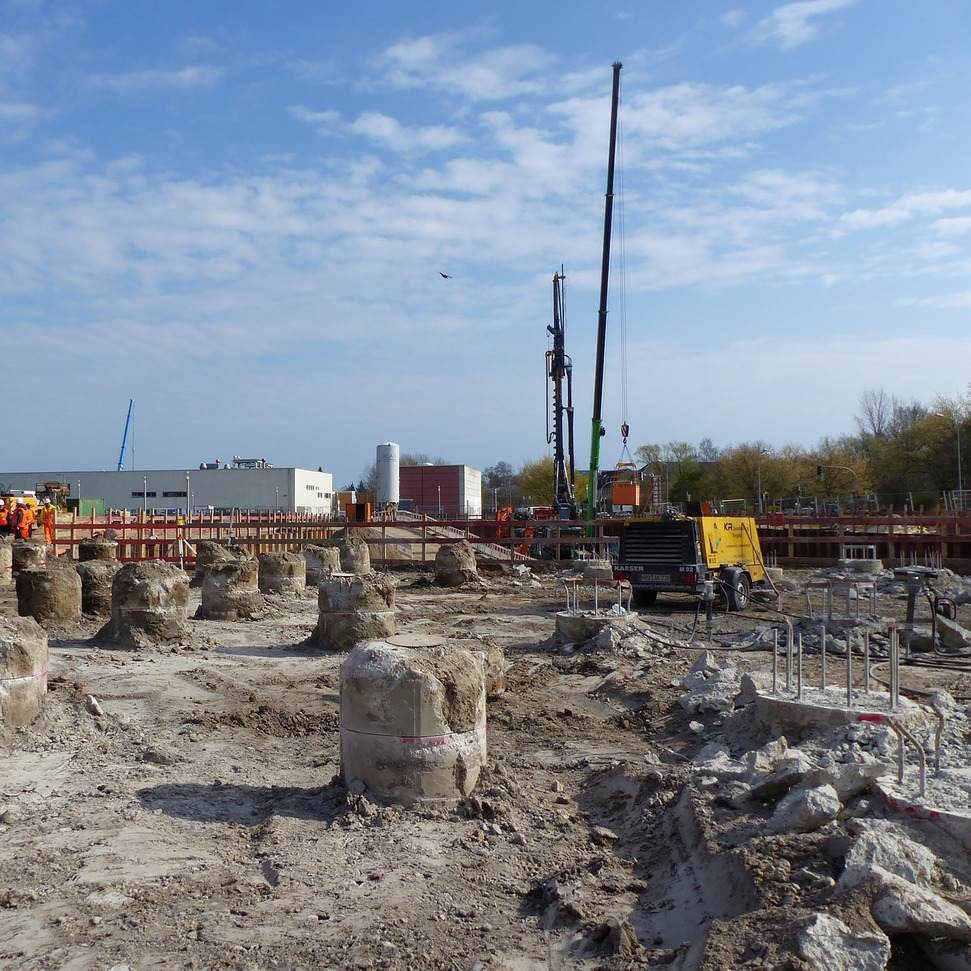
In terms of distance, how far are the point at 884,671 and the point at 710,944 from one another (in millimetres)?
8217

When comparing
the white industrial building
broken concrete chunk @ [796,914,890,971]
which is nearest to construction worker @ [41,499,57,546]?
broken concrete chunk @ [796,914,890,971]

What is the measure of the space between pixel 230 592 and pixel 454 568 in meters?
8.21

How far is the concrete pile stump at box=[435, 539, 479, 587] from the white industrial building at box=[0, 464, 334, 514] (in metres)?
36.7

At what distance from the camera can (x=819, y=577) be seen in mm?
23078

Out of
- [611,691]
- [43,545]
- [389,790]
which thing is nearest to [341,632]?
[611,691]

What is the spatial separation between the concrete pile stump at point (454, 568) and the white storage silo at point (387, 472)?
109ft

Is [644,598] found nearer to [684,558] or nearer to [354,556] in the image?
A: [684,558]

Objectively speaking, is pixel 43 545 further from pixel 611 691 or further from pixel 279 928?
pixel 279 928

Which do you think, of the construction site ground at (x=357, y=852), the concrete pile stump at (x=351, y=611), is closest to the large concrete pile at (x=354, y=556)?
the concrete pile stump at (x=351, y=611)

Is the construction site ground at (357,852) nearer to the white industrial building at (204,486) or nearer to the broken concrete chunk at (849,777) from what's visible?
the broken concrete chunk at (849,777)

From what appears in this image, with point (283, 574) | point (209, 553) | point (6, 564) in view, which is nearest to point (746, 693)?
point (283, 574)

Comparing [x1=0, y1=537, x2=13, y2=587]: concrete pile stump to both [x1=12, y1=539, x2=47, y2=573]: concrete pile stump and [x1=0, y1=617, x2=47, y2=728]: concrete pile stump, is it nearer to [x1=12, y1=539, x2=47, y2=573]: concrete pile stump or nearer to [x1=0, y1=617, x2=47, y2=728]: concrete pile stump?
[x1=12, y1=539, x2=47, y2=573]: concrete pile stump

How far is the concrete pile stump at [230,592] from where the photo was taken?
15.1m

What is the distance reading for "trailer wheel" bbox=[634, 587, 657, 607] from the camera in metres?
17.8
